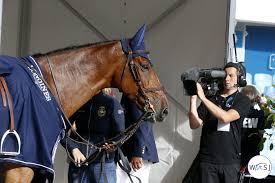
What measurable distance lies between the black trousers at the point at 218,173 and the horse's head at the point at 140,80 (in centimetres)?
105

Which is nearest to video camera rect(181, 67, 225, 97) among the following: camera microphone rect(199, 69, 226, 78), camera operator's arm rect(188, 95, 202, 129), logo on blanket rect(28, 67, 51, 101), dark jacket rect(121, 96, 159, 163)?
camera microphone rect(199, 69, 226, 78)

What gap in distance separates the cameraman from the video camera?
0.04 meters

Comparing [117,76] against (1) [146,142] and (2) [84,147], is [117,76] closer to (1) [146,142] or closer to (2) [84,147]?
(2) [84,147]

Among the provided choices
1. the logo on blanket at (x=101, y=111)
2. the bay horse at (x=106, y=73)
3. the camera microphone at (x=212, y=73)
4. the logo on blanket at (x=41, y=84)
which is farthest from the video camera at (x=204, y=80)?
the logo on blanket at (x=41, y=84)

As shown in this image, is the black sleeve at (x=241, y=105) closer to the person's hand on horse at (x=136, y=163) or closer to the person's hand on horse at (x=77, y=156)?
the person's hand on horse at (x=136, y=163)

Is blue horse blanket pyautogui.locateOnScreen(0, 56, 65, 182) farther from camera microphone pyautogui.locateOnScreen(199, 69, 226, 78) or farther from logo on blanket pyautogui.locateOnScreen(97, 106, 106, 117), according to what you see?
camera microphone pyautogui.locateOnScreen(199, 69, 226, 78)

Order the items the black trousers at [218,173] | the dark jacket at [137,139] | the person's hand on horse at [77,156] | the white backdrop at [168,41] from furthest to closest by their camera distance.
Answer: the white backdrop at [168,41]
the dark jacket at [137,139]
the black trousers at [218,173]
the person's hand on horse at [77,156]

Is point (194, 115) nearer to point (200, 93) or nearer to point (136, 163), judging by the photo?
point (200, 93)

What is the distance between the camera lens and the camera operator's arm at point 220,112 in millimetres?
4254

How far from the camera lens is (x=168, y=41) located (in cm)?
571

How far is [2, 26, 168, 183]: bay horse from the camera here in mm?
3225

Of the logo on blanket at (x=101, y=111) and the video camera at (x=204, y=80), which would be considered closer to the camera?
the logo on blanket at (x=101, y=111)

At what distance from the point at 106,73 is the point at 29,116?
2.16 feet

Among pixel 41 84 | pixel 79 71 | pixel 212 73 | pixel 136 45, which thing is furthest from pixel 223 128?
pixel 41 84
